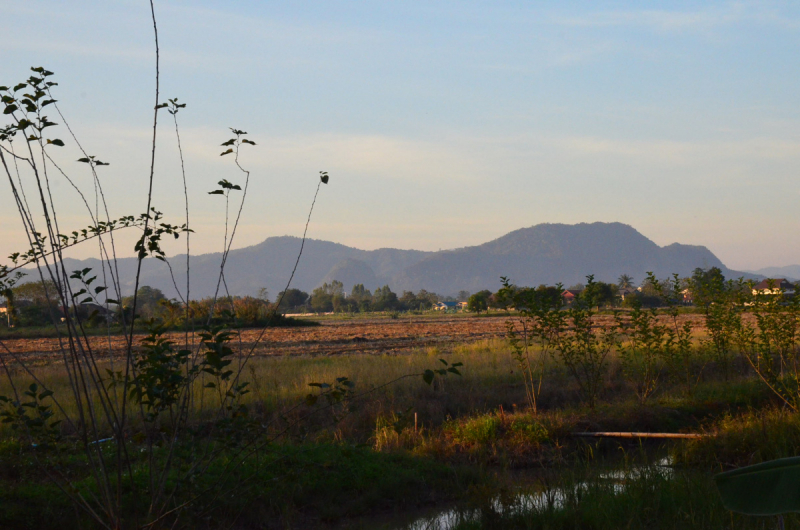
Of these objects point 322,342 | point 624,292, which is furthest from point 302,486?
point 624,292

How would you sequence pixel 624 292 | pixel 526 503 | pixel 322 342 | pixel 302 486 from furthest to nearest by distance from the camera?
pixel 624 292 → pixel 322 342 → pixel 302 486 → pixel 526 503

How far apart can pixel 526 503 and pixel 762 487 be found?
13.7 ft

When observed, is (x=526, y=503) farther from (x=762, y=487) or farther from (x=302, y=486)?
(x=762, y=487)

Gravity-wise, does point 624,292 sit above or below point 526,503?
above

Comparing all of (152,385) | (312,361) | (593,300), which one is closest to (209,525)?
(152,385)

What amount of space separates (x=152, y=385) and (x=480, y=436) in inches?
291

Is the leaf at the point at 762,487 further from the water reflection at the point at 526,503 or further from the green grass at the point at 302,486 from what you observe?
the green grass at the point at 302,486

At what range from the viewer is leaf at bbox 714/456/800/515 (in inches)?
109

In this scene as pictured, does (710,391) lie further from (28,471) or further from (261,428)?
(28,471)

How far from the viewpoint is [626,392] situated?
1387 cm

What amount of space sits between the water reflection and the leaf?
147 inches

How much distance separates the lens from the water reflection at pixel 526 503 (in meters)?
6.60

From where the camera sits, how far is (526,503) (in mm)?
6723

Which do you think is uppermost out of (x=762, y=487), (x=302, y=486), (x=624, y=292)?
(x=762, y=487)
